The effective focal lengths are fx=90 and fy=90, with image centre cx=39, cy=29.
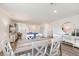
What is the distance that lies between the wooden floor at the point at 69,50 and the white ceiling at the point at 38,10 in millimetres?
454

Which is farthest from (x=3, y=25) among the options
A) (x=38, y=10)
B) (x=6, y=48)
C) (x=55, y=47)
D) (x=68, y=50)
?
(x=68, y=50)

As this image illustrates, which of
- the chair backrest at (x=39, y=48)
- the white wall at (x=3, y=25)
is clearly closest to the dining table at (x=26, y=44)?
the chair backrest at (x=39, y=48)

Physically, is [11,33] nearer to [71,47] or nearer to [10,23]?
[10,23]

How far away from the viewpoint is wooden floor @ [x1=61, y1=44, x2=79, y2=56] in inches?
52.2

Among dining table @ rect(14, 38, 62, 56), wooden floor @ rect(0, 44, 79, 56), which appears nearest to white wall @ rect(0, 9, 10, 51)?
dining table @ rect(14, 38, 62, 56)

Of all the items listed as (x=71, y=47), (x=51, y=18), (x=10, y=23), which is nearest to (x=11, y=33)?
(x=10, y=23)

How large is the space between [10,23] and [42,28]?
487 mm

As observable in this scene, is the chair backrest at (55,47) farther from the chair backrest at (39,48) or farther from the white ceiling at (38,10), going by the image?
the white ceiling at (38,10)

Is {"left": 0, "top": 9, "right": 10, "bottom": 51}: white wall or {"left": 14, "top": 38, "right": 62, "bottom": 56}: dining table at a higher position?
{"left": 0, "top": 9, "right": 10, "bottom": 51}: white wall

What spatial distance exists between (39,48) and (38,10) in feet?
1.90

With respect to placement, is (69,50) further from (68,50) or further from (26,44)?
(26,44)

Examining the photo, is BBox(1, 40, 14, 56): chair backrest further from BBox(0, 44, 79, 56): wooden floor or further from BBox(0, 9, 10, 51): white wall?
BBox(0, 44, 79, 56): wooden floor

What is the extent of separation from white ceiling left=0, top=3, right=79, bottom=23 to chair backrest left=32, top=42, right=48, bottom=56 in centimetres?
38

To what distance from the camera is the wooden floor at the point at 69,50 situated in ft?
4.35
